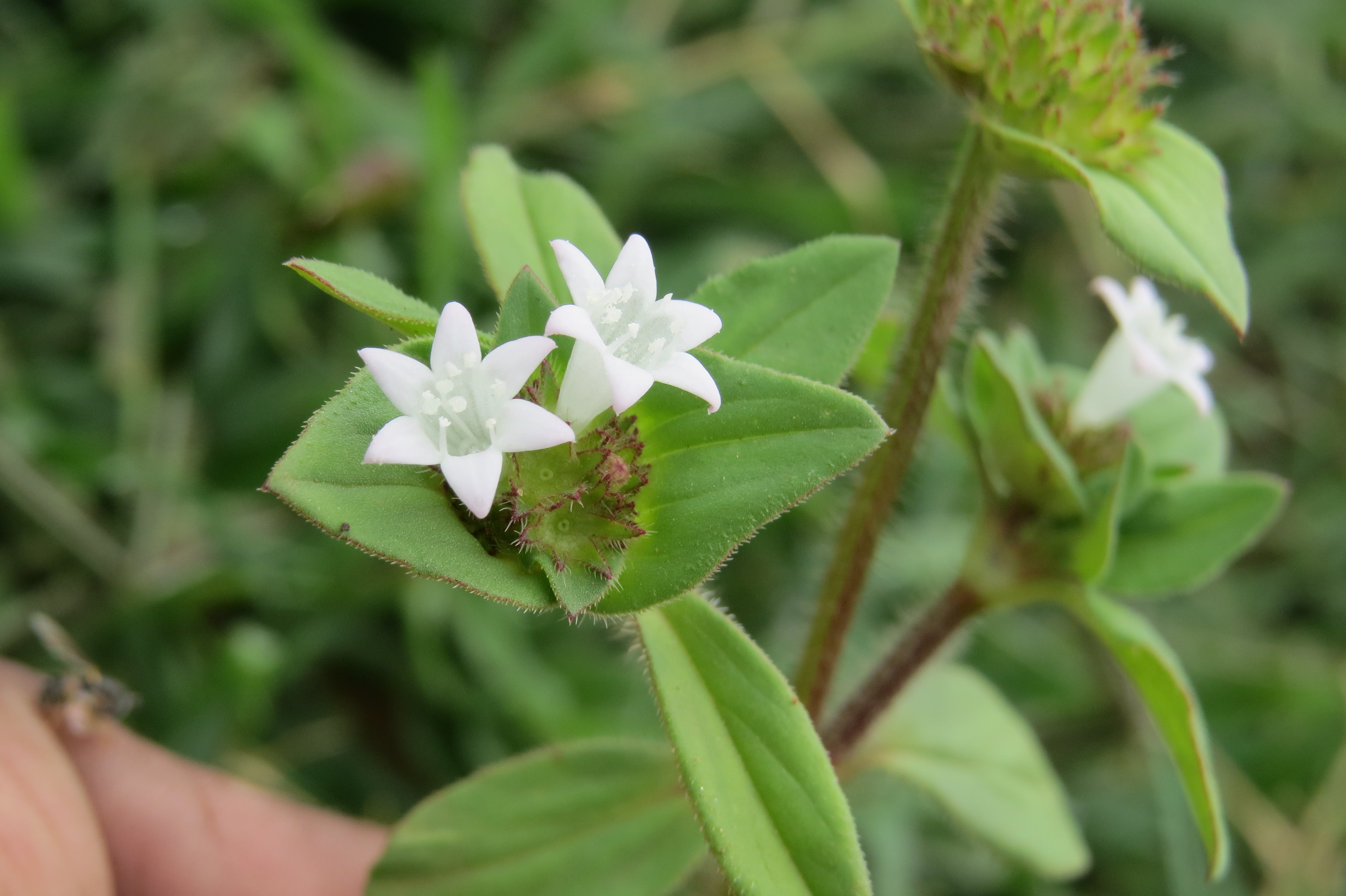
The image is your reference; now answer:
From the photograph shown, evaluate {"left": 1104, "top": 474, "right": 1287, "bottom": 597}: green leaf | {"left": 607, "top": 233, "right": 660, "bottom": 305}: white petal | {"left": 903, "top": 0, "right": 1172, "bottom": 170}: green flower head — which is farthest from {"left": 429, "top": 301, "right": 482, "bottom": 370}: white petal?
{"left": 1104, "top": 474, "right": 1287, "bottom": 597}: green leaf

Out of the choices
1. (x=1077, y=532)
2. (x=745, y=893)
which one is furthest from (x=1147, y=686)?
(x=745, y=893)

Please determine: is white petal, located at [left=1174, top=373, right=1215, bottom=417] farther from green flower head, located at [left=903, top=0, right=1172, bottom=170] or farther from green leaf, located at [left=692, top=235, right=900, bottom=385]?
green leaf, located at [left=692, top=235, right=900, bottom=385]

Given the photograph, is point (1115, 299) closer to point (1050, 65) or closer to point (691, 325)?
point (1050, 65)

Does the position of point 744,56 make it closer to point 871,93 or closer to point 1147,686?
point 871,93

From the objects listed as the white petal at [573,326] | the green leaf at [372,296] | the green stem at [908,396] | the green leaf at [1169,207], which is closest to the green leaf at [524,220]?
the green leaf at [372,296]

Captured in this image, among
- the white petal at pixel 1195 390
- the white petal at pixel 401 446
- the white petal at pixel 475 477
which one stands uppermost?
the white petal at pixel 401 446

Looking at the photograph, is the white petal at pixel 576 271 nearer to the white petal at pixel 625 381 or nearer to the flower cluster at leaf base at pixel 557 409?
the flower cluster at leaf base at pixel 557 409
